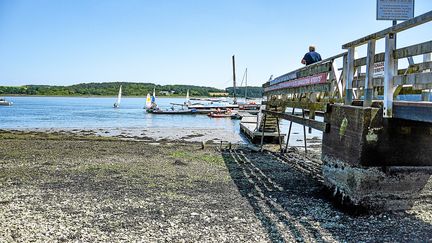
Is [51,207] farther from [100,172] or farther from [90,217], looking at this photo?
[100,172]

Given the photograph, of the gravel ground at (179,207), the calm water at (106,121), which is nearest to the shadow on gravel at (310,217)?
the gravel ground at (179,207)

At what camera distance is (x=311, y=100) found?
12.4 m

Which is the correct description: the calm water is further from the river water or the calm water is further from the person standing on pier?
the person standing on pier

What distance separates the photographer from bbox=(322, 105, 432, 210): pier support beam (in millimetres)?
7934

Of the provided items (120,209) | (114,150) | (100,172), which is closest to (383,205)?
(120,209)

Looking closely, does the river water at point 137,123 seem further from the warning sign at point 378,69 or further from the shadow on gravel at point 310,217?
the warning sign at point 378,69

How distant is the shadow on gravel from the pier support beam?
0.35 metres

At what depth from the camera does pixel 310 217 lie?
812 centimetres

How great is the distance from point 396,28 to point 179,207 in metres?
5.30

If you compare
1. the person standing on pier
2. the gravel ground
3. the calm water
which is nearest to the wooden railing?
the person standing on pier

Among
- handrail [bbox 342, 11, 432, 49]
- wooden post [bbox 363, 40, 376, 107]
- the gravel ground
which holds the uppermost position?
handrail [bbox 342, 11, 432, 49]

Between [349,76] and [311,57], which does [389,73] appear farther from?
[311,57]

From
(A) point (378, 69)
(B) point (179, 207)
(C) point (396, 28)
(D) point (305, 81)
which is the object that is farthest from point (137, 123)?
(C) point (396, 28)

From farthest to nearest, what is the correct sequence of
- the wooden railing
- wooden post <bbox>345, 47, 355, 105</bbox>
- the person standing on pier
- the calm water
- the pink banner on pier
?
1. the calm water
2. the person standing on pier
3. the pink banner on pier
4. wooden post <bbox>345, 47, 355, 105</bbox>
5. the wooden railing
